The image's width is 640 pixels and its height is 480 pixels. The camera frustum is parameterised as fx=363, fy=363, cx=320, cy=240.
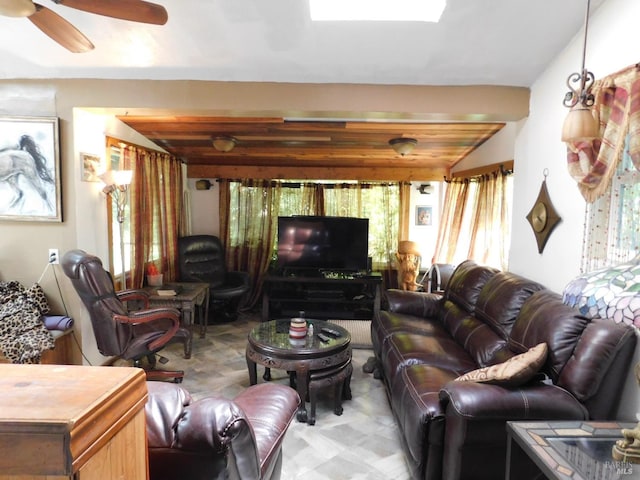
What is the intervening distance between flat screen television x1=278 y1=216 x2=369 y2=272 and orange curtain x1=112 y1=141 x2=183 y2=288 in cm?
137

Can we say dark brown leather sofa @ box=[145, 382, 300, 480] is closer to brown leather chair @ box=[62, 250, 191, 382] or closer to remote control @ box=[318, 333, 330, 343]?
remote control @ box=[318, 333, 330, 343]

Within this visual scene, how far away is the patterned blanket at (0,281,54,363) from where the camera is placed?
2521 mm

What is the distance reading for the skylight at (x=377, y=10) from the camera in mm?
2164

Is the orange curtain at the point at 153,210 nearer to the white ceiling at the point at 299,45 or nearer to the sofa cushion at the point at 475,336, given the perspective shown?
the white ceiling at the point at 299,45

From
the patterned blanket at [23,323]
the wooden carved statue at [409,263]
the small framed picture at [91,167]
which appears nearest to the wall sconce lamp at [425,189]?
the wooden carved statue at [409,263]

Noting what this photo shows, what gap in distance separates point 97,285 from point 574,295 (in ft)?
9.37

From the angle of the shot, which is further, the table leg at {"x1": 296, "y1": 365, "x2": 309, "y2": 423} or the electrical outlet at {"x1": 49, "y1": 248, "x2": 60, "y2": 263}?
the electrical outlet at {"x1": 49, "y1": 248, "x2": 60, "y2": 263}

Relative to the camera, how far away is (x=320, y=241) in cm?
476

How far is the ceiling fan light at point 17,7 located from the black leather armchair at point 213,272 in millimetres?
3441

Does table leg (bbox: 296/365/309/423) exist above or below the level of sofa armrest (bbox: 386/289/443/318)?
below

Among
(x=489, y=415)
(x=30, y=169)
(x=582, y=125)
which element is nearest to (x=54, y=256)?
(x=30, y=169)

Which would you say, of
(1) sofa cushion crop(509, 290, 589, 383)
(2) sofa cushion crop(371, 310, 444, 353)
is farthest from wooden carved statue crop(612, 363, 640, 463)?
(2) sofa cushion crop(371, 310, 444, 353)

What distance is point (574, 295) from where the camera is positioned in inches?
42.2

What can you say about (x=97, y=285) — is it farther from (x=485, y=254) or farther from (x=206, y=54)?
(x=485, y=254)
